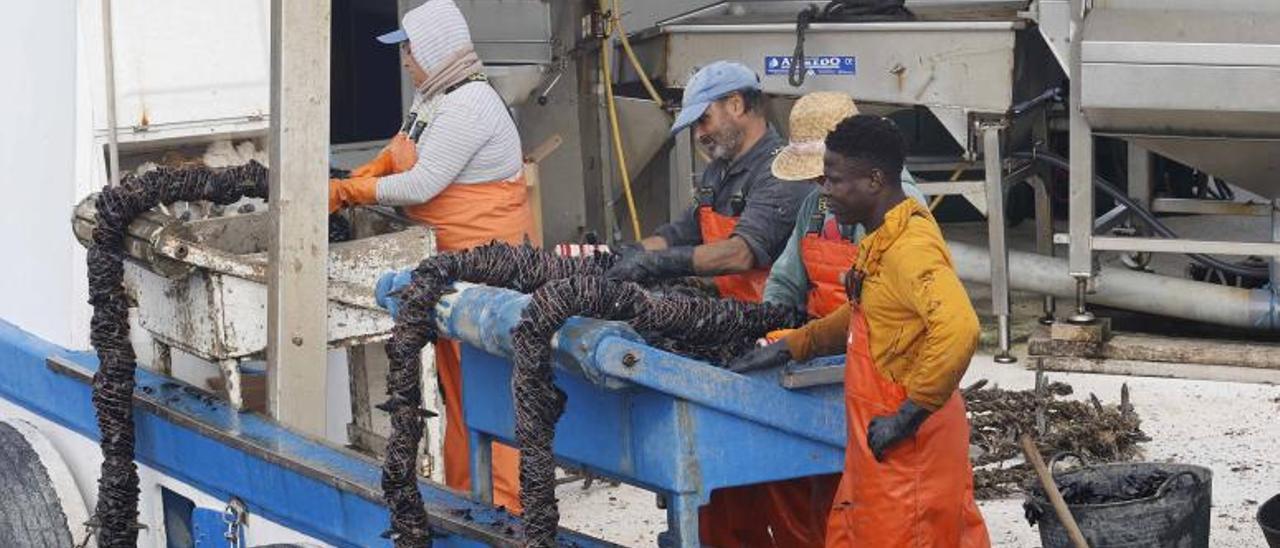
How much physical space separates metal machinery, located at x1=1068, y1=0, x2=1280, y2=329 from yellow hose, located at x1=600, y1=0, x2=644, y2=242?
217 centimetres

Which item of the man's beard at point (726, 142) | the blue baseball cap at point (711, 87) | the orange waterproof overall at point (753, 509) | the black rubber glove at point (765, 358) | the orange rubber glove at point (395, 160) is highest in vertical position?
the blue baseball cap at point (711, 87)

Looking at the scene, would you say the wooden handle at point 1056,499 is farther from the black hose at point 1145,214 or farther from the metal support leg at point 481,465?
the black hose at point 1145,214

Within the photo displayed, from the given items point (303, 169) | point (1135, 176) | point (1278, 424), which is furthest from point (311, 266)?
point (1135, 176)

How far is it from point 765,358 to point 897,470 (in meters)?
0.41

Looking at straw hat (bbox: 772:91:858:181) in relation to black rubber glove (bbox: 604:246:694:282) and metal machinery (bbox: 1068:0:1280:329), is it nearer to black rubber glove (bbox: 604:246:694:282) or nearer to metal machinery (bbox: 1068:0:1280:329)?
black rubber glove (bbox: 604:246:694:282)

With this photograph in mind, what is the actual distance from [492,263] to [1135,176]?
15.6 feet

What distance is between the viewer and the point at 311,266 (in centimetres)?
591

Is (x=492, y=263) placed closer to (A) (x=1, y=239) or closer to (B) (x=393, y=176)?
(B) (x=393, y=176)

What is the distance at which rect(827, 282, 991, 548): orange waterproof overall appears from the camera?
4.80 m

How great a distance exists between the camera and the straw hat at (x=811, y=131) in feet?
17.8

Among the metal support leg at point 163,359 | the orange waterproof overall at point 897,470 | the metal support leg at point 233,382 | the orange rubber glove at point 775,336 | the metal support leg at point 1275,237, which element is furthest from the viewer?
the metal support leg at point 1275,237

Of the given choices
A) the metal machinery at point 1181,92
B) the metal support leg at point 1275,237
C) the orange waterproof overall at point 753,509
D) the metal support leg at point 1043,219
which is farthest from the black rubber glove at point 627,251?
the metal support leg at point 1043,219

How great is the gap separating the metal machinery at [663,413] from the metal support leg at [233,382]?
129cm

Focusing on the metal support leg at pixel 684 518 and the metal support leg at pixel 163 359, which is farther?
the metal support leg at pixel 163 359
